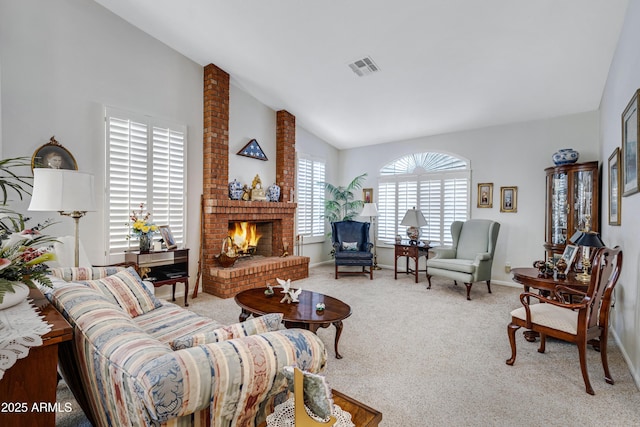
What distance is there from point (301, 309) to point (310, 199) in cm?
404

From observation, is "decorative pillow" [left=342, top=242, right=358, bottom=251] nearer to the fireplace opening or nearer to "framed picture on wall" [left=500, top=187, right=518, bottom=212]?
the fireplace opening

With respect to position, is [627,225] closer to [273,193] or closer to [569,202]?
[569,202]

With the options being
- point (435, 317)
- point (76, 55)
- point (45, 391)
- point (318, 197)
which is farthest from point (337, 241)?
point (45, 391)

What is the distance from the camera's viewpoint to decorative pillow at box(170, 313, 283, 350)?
127 centimetres

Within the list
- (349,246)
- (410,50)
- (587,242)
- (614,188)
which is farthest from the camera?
(349,246)

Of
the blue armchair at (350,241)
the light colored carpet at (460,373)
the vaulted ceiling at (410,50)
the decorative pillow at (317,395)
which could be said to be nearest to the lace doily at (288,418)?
the decorative pillow at (317,395)

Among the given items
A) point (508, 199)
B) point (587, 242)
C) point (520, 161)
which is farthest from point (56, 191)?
point (520, 161)

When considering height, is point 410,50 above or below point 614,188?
above

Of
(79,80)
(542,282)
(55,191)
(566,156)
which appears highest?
(79,80)

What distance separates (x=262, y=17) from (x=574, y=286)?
3.97 metres

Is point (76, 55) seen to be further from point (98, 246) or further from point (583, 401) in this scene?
point (583, 401)

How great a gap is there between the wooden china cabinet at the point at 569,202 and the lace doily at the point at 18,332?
5.21 m

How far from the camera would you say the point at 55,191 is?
2.23 meters

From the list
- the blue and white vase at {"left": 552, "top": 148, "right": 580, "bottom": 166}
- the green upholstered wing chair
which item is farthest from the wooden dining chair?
the blue and white vase at {"left": 552, "top": 148, "right": 580, "bottom": 166}
